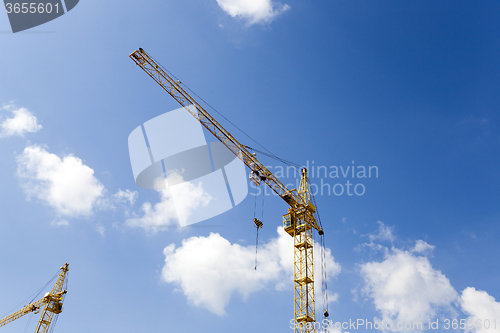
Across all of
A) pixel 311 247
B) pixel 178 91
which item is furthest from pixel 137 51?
pixel 311 247

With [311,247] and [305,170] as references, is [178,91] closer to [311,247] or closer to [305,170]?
[305,170]

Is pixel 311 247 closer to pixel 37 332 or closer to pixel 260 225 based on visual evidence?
pixel 260 225

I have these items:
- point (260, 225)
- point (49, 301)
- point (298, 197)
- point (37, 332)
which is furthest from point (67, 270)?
point (298, 197)

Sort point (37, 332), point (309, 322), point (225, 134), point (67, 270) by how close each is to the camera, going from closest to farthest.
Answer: point (309, 322)
point (225, 134)
point (37, 332)
point (67, 270)

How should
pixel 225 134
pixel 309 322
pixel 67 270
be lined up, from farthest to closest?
pixel 67 270 → pixel 225 134 → pixel 309 322

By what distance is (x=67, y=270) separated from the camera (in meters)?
75.5

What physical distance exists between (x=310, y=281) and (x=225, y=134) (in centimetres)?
2421

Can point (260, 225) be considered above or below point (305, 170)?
below

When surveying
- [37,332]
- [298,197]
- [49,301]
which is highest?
[298,197]

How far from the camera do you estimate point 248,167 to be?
181 feet

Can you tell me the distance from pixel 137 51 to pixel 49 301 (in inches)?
2095

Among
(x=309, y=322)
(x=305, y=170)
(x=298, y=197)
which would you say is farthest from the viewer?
(x=305, y=170)

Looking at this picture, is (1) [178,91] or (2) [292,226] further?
(2) [292,226]

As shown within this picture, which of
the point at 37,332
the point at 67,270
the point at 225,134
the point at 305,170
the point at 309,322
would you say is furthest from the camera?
the point at 67,270
